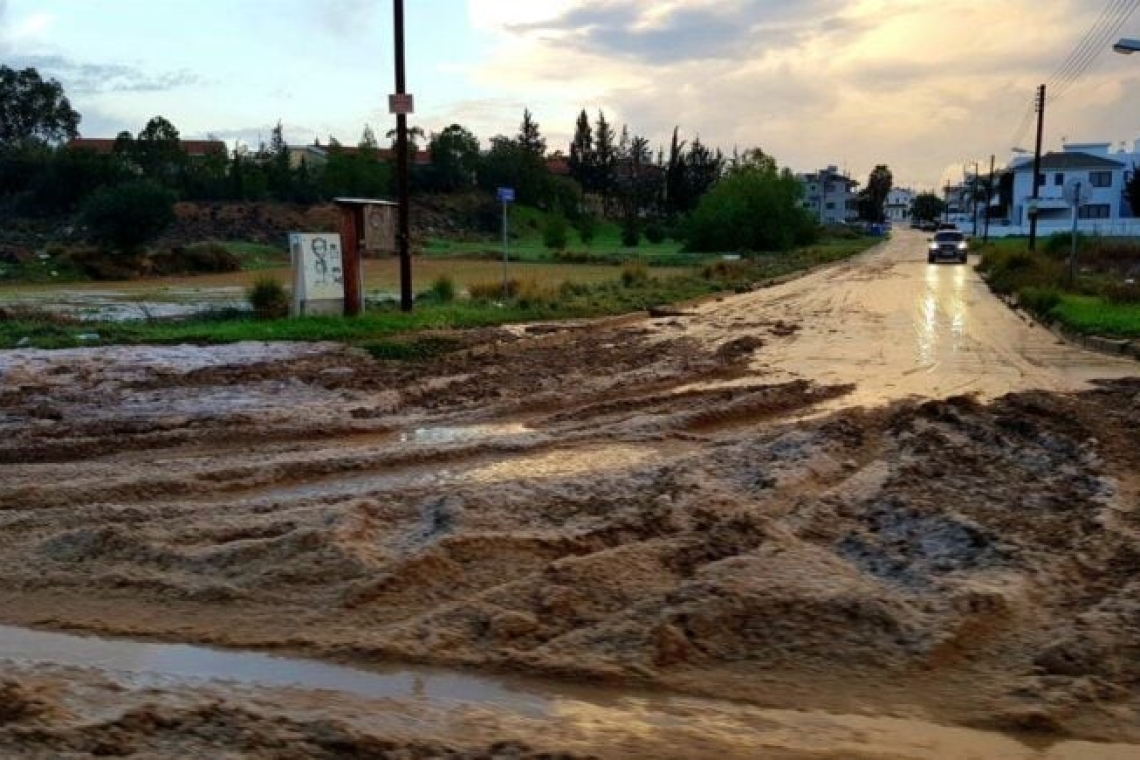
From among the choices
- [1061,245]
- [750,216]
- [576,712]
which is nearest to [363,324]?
[576,712]

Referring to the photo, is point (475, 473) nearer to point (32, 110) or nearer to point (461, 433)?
point (461, 433)

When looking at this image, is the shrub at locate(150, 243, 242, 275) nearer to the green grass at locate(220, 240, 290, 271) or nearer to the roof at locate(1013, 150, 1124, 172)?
the green grass at locate(220, 240, 290, 271)

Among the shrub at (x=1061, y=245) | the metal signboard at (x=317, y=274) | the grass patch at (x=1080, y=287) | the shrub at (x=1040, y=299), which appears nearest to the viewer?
the metal signboard at (x=317, y=274)

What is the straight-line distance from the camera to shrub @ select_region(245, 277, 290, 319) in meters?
21.0

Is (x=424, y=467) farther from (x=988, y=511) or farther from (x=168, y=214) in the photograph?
(x=168, y=214)

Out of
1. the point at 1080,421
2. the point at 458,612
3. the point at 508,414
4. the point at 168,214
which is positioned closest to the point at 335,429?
the point at 508,414

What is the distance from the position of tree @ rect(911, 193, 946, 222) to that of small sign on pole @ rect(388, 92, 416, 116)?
546 ft

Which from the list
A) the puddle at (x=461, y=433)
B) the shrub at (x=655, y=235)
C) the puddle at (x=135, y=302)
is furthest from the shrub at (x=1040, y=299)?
the shrub at (x=655, y=235)

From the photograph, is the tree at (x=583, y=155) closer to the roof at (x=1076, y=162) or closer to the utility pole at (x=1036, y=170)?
the roof at (x=1076, y=162)

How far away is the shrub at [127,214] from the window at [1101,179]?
94.8 m

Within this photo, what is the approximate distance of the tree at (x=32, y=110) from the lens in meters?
117

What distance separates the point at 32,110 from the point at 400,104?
116400 millimetres

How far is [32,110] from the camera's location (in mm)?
118875

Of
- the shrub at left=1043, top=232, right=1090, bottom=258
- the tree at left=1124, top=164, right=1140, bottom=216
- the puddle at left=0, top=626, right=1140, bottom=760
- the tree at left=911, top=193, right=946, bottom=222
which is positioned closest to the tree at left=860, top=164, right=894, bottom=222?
the tree at left=911, top=193, right=946, bottom=222
